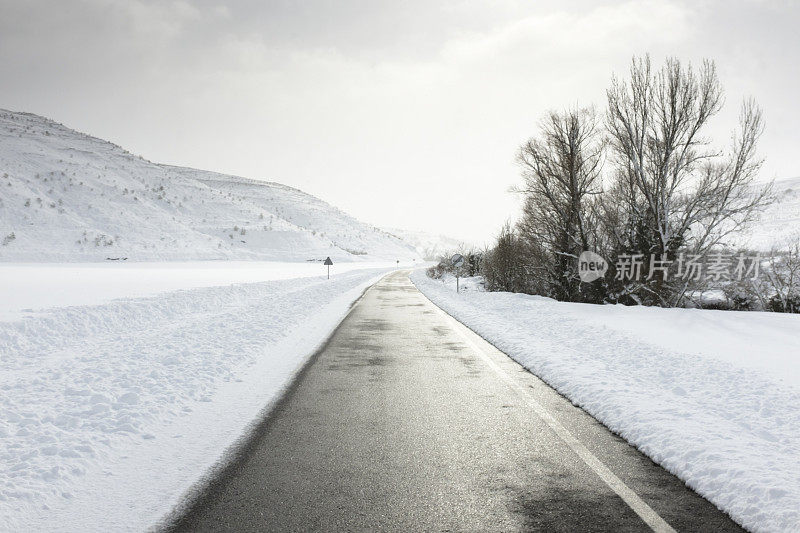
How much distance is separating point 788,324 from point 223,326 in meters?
14.0

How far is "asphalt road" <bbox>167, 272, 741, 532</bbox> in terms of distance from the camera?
2908 mm

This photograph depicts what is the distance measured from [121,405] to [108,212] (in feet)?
167

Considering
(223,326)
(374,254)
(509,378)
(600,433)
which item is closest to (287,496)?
(600,433)

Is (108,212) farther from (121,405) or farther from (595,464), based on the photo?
(595,464)

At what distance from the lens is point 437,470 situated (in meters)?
3.60

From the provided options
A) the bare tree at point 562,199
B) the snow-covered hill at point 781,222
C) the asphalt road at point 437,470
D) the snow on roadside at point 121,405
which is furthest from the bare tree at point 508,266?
the snow-covered hill at point 781,222

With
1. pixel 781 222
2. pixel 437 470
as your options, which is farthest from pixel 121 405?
pixel 781 222

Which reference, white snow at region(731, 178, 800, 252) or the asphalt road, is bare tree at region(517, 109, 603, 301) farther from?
white snow at region(731, 178, 800, 252)

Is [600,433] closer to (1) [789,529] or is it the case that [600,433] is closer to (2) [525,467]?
(2) [525,467]

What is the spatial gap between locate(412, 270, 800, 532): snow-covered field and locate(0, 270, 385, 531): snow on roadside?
375 centimetres

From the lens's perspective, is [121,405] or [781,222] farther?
[781,222]

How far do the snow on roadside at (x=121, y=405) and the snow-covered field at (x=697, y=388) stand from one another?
12.3ft

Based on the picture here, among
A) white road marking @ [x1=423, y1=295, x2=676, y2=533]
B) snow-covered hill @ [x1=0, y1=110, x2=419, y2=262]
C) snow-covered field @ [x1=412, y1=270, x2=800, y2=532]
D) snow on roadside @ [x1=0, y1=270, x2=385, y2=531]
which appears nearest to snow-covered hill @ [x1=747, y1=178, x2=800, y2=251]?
snow-covered field @ [x1=412, y1=270, x2=800, y2=532]

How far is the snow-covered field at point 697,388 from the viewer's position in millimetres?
3376
